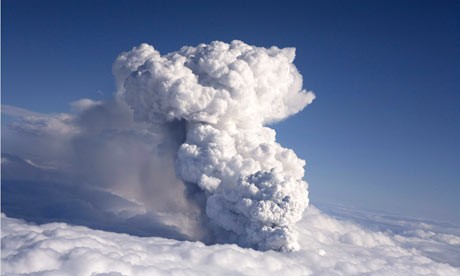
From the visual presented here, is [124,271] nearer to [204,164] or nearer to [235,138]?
[204,164]

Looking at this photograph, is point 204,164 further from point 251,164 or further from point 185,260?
point 185,260

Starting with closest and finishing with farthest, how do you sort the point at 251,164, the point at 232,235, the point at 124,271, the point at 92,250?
the point at 124,271 → the point at 92,250 → the point at 251,164 → the point at 232,235

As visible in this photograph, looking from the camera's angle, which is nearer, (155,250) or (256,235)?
(256,235)

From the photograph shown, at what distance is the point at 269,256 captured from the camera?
240 ft

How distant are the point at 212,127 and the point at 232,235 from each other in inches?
955

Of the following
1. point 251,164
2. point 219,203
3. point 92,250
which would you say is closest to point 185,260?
point 219,203

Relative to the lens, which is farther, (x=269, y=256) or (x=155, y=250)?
(x=155, y=250)

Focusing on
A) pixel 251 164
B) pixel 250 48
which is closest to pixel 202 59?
pixel 250 48

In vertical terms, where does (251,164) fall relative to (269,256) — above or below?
above

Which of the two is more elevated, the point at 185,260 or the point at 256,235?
the point at 256,235

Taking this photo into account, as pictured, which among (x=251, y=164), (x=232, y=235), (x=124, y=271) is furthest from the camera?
(x=232, y=235)

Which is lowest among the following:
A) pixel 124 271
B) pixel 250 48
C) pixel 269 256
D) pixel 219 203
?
pixel 124 271

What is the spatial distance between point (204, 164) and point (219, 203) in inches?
349

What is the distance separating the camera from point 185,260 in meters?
80.8
